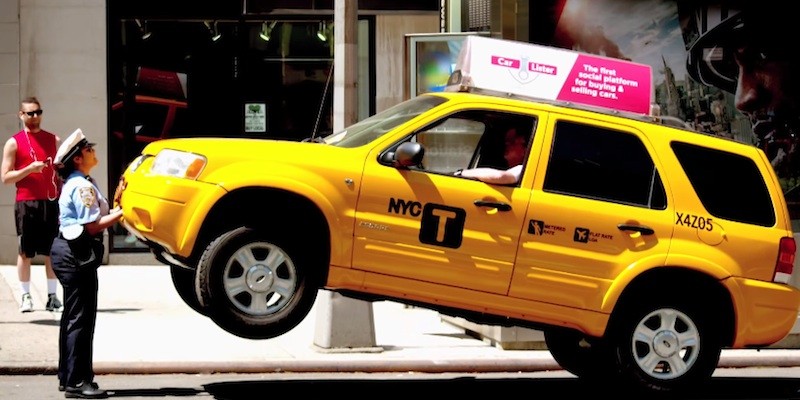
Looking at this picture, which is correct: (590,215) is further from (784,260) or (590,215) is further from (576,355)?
(576,355)

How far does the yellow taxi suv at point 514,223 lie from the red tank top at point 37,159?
391 centimetres

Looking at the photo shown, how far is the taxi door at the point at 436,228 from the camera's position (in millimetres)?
9695

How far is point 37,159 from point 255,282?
16.9ft

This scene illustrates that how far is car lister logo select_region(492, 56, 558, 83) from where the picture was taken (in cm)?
1030

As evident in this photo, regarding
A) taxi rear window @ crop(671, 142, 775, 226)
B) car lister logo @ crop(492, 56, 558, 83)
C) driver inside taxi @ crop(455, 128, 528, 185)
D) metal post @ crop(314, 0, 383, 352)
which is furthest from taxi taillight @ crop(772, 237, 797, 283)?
metal post @ crop(314, 0, 383, 352)

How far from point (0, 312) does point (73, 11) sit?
5.46 metres

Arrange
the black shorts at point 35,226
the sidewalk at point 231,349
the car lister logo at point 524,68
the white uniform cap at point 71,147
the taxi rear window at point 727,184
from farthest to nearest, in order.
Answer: the black shorts at point 35,226
the sidewalk at point 231,349
the taxi rear window at point 727,184
the white uniform cap at point 71,147
the car lister logo at point 524,68

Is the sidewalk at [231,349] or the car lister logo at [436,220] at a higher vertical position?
the car lister logo at [436,220]

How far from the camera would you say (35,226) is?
13891 mm

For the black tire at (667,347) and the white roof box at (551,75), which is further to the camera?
the black tire at (667,347)

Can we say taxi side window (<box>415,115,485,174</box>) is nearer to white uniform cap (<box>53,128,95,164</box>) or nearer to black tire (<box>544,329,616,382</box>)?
black tire (<box>544,329,616,382</box>)

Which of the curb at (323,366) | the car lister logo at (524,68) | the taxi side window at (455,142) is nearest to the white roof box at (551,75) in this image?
the car lister logo at (524,68)

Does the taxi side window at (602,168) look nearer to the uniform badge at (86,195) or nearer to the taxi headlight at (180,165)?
the taxi headlight at (180,165)

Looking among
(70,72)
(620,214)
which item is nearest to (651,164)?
(620,214)
